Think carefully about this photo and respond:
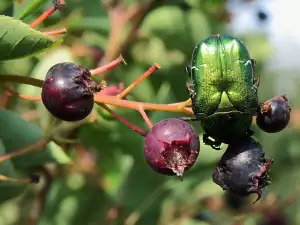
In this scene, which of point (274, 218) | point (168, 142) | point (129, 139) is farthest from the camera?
point (274, 218)

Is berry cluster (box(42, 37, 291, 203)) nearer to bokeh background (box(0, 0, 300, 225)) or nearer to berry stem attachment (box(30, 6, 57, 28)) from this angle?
berry stem attachment (box(30, 6, 57, 28))

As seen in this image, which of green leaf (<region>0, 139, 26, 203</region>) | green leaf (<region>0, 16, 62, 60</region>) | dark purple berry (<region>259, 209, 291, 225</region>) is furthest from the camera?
dark purple berry (<region>259, 209, 291, 225</region>)

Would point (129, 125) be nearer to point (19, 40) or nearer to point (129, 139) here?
point (19, 40)

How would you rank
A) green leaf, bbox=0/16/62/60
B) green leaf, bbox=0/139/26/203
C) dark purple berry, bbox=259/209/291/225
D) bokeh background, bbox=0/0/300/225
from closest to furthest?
1. green leaf, bbox=0/16/62/60
2. green leaf, bbox=0/139/26/203
3. bokeh background, bbox=0/0/300/225
4. dark purple berry, bbox=259/209/291/225

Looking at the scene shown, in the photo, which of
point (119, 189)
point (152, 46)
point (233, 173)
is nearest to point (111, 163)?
point (119, 189)

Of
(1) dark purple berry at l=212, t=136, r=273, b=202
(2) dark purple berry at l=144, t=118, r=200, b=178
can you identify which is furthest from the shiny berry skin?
(1) dark purple berry at l=212, t=136, r=273, b=202

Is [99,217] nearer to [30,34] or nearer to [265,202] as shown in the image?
[265,202]

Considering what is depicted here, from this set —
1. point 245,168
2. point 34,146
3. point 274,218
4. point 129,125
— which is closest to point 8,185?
point 34,146
